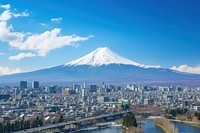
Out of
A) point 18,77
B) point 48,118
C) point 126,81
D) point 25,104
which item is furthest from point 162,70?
point 48,118

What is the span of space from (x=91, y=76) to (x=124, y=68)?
4.73m

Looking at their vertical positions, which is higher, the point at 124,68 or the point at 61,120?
the point at 124,68

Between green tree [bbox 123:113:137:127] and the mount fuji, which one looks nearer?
green tree [bbox 123:113:137:127]

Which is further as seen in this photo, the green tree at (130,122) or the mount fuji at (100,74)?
the mount fuji at (100,74)

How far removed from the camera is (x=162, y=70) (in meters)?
45.2

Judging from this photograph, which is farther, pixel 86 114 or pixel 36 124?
pixel 86 114

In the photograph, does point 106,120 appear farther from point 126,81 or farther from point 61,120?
point 126,81

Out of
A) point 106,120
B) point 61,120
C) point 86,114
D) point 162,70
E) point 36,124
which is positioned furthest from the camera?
point 162,70

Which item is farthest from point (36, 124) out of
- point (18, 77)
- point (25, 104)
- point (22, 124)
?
point (18, 77)

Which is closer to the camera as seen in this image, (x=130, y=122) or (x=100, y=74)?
(x=130, y=122)

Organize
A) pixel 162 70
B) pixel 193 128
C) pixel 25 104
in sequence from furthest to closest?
pixel 162 70 → pixel 25 104 → pixel 193 128

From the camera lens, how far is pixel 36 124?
919 cm

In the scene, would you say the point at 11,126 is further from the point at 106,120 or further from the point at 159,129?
the point at 106,120

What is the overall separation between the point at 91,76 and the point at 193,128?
2968cm
